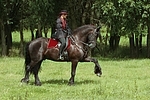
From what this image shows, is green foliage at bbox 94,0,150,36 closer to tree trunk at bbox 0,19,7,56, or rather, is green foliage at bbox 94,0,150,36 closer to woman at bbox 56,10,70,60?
tree trunk at bbox 0,19,7,56

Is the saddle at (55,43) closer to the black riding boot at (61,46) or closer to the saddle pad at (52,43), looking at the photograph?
the saddle pad at (52,43)

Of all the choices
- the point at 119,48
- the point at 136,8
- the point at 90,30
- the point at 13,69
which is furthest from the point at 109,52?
the point at 90,30

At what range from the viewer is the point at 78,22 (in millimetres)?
39594

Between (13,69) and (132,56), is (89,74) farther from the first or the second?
(132,56)

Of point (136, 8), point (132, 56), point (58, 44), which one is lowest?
point (132, 56)

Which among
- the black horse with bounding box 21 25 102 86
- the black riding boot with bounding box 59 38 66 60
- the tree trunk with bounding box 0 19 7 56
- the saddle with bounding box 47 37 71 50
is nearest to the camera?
the black riding boot with bounding box 59 38 66 60

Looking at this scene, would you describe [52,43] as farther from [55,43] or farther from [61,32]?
[61,32]

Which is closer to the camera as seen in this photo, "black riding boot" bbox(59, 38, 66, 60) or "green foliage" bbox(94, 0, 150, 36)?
"black riding boot" bbox(59, 38, 66, 60)

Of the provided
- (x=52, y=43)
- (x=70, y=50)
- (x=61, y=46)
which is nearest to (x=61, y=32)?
(x=61, y=46)

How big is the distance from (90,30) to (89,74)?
16.3 ft

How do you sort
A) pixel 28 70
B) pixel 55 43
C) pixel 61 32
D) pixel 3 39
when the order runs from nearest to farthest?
1. pixel 61 32
2. pixel 55 43
3. pixel 28 70
4. pixel 3 39

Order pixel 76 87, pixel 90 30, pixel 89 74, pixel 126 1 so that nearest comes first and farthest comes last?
pixel 76 87 → pixel 90 30 → pixel 89 74 → pixel 126 1

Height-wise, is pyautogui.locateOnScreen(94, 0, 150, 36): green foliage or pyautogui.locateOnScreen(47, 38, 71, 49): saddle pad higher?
pyautogui.locateOnScreen(94, 0, 150, 36): green foliage

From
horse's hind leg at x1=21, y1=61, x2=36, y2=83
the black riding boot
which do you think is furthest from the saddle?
horse's hind leg at x1=21, y1=61, x2=36, y2=83
